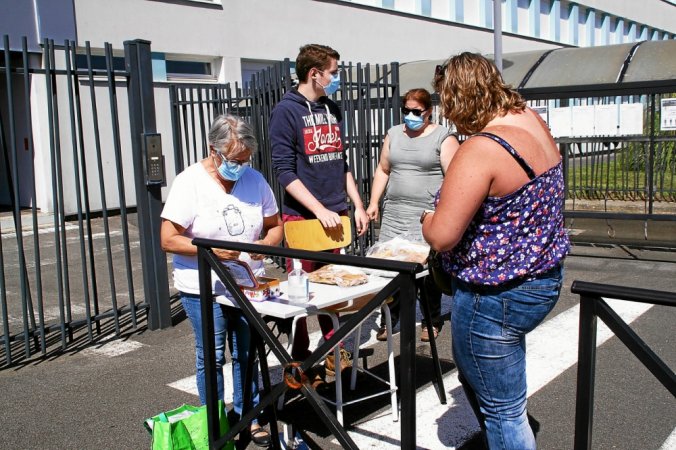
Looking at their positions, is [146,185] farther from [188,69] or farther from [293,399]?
[188,69]

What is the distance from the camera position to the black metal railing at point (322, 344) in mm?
2520

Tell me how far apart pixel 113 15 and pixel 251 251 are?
38.6ft

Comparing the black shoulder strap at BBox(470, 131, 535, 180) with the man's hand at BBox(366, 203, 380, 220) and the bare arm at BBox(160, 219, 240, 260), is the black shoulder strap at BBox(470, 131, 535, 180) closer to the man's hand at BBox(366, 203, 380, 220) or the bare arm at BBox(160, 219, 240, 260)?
the bare arm at BBox(160, 219, 240, 260)

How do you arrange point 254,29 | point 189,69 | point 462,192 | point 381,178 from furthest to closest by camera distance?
point 254,29
point 189,69
point 381,178
point 462,192

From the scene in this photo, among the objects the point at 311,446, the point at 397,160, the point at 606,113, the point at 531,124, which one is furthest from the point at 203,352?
the point at 606,113

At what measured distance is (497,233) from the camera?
2.62 meters

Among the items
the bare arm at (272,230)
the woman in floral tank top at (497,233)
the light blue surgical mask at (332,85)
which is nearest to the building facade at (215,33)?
the light blue surgical mask at (332,85)

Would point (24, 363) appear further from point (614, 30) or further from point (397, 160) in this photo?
point (614, 30)

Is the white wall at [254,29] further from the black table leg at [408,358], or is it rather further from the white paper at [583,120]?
the black table leg at [408,358]

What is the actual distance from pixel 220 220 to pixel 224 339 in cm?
62

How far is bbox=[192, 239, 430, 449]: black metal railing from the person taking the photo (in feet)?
8.27

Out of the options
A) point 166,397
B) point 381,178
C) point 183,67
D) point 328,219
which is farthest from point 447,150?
point 183,67

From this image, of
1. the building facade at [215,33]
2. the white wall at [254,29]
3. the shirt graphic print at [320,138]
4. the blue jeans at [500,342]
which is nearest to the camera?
the blue jeans at [500,342]

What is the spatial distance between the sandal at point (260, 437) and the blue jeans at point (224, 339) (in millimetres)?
181
